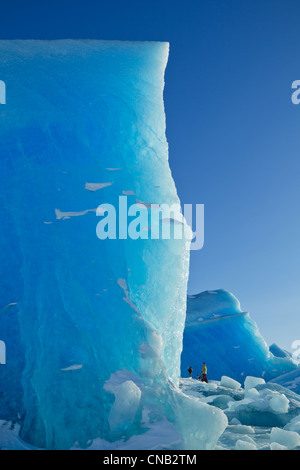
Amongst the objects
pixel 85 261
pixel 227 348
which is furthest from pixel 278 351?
pixel 85 261

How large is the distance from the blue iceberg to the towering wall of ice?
0.04 ft

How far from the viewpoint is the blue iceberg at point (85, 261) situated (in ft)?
10.9

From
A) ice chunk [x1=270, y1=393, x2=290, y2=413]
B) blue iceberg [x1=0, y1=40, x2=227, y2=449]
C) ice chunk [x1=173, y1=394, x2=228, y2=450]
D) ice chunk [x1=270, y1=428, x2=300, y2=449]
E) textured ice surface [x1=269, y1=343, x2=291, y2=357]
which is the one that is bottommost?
textured ice surface [x1=269, y1=343, x2=291, y2=357]

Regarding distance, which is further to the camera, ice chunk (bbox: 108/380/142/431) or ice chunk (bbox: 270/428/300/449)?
ice chunk (bbox: 270/428/300/449)

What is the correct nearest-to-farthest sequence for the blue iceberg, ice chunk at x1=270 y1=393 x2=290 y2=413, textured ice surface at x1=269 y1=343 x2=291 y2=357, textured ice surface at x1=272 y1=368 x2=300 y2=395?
the blue iceberg
ice chunk at x1=270 y1=393 x2=290 y2=413
textured ice surface at x1=272 y1=368 x2=300 y2=395
textured ice surface at x1=269 y1=343 x2=291 y2=357

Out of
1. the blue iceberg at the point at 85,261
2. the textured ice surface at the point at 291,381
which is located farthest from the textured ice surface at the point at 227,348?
the blue iceberg at the point at 85,261

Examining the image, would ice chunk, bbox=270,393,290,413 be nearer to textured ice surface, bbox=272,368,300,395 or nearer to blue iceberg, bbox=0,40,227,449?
blue iceberg, bbox=0,40,227,449

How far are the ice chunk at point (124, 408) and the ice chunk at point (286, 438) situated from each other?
5.78 ft

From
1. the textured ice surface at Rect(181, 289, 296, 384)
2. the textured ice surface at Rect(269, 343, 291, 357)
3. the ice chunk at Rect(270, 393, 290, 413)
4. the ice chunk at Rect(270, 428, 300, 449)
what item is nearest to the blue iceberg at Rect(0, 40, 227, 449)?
the ice chunk at Rect(270, 428, 300, 449)

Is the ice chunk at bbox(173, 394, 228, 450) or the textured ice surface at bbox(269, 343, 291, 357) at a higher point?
the ice chunk at bbox(173, 394, 228, 450)

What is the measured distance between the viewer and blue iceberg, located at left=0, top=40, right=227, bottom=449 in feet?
10.9

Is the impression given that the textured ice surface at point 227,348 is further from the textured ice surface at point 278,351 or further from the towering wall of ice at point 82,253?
the towering wall of ice at point 82,253

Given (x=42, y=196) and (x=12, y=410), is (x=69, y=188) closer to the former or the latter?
(x=42, y=196)
